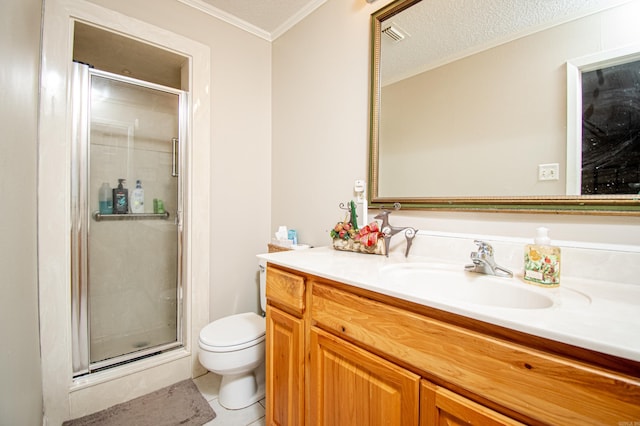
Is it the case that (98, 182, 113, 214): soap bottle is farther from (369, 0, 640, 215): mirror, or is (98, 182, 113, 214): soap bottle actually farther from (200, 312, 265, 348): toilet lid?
(369, 0, 640, 215): mirror

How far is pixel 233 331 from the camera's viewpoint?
1.50 meters

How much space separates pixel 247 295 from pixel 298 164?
1.07m

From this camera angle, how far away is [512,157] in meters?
1.00

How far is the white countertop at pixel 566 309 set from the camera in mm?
466

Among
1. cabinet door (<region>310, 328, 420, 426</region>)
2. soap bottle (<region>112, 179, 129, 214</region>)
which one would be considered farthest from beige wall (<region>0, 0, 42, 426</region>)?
cabinet door (<region>310, 328, 420, 426</region>)

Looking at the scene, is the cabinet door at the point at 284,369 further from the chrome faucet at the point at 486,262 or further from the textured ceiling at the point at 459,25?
the textured ceiling at the point at 459,25

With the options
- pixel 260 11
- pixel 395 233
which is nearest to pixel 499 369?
pixel 395 233

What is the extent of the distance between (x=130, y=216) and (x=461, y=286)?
2.07m

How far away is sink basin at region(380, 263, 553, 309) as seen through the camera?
0.77 metres

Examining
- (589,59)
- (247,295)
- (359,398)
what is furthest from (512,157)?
(247,295)

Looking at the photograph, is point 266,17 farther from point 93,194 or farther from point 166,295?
point 166,295

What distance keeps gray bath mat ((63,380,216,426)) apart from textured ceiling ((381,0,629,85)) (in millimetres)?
2047

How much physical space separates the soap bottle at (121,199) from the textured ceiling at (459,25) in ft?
5.99

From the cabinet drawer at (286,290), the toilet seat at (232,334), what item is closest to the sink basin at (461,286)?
the cabinet drawer at (286,290)
